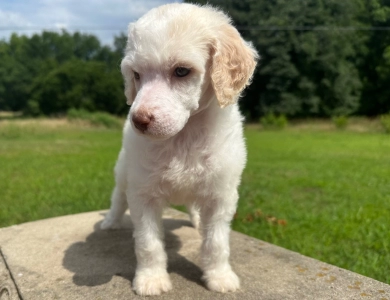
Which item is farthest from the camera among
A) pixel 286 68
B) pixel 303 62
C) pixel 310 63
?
pixel 310 63

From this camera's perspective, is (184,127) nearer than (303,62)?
Yes

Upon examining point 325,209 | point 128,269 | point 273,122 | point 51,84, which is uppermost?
point 128,269

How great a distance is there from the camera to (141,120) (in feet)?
6.98

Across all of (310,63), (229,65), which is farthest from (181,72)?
(310,63)

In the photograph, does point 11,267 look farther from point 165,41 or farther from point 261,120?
point 261,120

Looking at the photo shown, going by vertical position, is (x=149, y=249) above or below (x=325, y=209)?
above

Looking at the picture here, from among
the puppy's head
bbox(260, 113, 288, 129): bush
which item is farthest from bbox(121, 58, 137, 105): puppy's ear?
bbox(260, 113, 288, 129): bush

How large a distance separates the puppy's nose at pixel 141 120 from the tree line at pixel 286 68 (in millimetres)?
10277

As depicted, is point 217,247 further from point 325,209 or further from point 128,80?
point 325,209

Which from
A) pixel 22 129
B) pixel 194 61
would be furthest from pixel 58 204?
pixel 22 129

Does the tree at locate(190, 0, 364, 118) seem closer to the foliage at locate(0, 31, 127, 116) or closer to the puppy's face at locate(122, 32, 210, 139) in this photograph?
the foliage at locate(0, 31, 127, 116)

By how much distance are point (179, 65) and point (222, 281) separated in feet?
4.86

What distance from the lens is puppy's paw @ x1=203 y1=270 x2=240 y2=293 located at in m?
2.70

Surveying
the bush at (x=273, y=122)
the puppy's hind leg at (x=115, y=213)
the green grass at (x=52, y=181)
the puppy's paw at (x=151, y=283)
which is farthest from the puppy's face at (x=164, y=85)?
the bush at (x=273, y=122)
